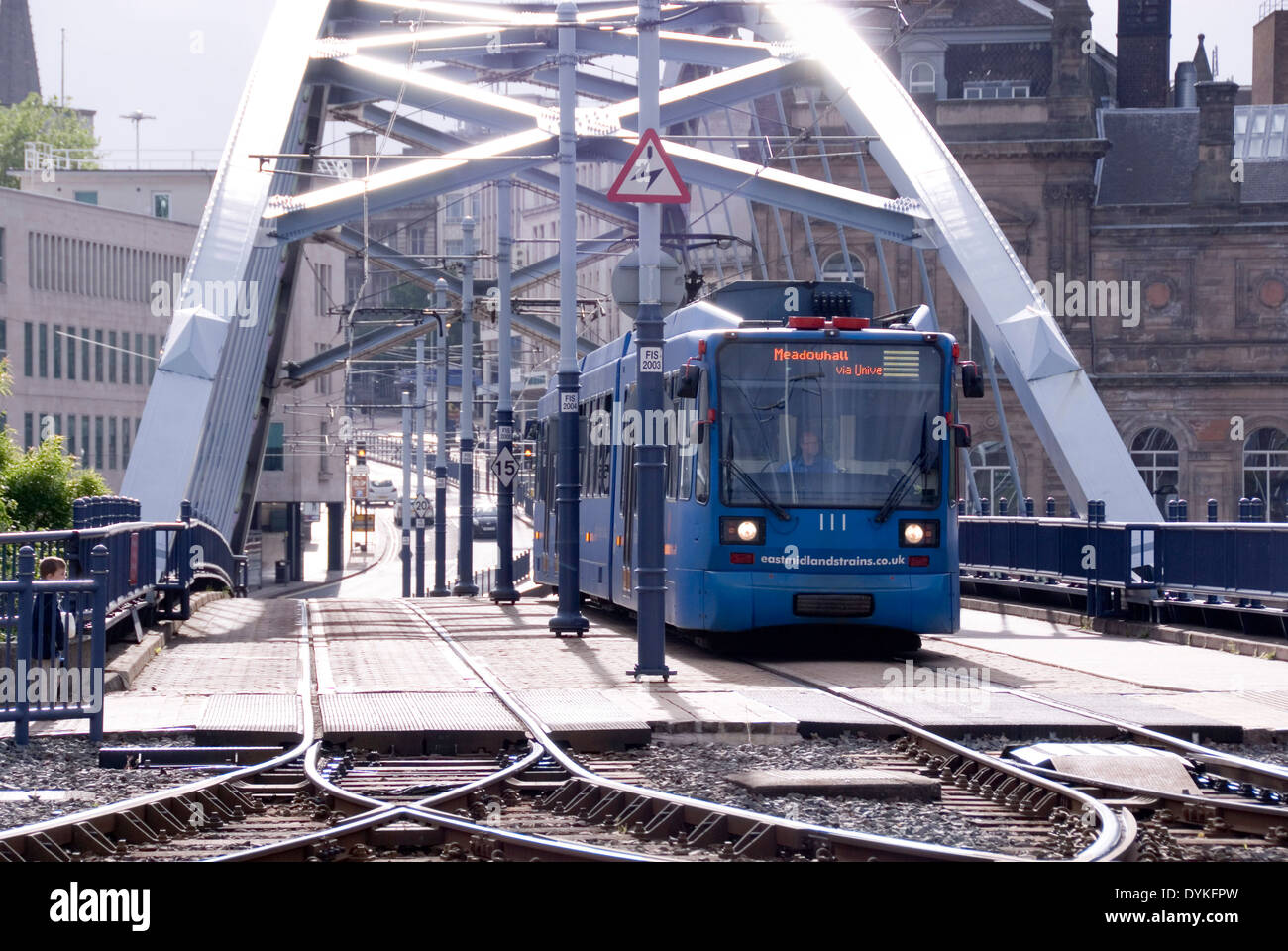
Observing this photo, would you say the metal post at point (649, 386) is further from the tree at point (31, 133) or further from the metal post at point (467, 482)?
the tree at point (31, 133)

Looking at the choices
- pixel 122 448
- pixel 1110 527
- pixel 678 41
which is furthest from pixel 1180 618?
pixel 122 448

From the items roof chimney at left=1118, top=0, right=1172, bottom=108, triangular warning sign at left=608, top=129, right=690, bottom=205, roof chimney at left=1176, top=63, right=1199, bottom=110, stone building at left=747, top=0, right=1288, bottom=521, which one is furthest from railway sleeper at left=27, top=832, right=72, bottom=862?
roof chimney at left=1176, top=63, right=1199, bottom=110

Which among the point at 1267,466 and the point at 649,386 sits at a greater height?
the point at 649,386

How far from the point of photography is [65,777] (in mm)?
10555

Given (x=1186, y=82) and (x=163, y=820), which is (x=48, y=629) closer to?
(x=163, y=820)

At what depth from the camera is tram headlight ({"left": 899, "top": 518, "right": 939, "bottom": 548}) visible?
17875mm

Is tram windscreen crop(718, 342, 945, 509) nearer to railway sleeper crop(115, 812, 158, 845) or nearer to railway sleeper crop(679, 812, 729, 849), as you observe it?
railway sleeper crop(679, 812, 729, 849)

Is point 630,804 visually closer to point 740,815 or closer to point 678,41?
point 740,815

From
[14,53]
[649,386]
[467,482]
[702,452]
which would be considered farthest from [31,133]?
[649,386]

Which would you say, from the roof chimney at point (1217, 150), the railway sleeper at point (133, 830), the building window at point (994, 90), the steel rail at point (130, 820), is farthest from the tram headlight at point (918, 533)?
the building window at point (994, 90)

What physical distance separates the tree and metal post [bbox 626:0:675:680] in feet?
281

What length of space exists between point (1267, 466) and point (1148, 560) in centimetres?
4254

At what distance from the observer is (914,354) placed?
1802cm

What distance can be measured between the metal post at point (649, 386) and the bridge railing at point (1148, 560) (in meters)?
7.12
